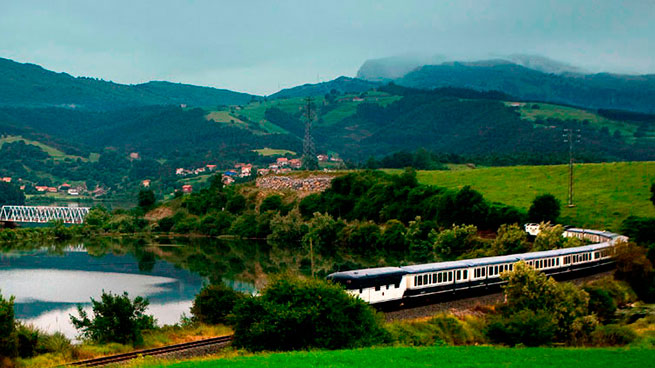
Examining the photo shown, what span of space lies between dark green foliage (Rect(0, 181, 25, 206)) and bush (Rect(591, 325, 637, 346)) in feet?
468

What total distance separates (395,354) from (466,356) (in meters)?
2.13

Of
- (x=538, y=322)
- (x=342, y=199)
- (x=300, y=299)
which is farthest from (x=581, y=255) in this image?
(x=342, y=199)

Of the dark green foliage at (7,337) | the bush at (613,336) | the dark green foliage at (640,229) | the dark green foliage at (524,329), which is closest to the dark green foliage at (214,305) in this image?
the dark green foliage at (7,337)

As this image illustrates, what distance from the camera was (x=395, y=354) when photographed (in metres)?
22.1

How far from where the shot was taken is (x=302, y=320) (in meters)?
25.0

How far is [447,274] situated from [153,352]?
1613 cm

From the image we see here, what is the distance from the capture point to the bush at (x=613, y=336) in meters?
27.9

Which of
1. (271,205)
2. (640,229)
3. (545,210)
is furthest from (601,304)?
(271,205)

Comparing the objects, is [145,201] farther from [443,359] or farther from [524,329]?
[443,359]

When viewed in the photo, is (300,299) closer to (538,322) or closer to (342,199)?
(538,322)

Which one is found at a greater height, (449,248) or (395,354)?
(395,354)

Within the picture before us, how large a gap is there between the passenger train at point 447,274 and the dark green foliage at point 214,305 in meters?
4.73

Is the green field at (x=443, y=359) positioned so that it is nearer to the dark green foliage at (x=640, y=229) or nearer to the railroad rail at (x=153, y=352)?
the railroad rail at (x=153, y=352)

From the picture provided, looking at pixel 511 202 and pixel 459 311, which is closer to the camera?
pixel 459 311
